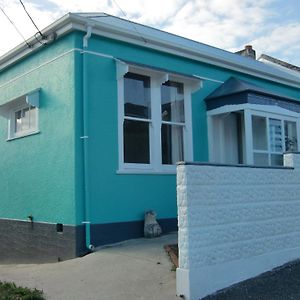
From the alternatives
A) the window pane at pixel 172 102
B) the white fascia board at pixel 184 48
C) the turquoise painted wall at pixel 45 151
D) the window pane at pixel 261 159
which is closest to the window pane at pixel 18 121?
the turquoise painted wall at pixel 45 151

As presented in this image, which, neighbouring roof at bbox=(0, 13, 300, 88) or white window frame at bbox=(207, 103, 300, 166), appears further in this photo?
white window frame at bbox=(207, 103, 300, 166)

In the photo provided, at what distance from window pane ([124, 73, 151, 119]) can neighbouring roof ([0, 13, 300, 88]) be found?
0.77 m

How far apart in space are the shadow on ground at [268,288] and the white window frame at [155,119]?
3.56 meters

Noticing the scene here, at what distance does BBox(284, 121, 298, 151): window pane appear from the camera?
11891 millimetres

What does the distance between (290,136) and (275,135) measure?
0.77 metres

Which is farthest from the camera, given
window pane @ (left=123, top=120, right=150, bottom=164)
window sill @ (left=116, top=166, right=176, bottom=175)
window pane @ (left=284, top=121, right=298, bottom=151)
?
window pane @ (left=284, top=121, right=298, bottom=151)

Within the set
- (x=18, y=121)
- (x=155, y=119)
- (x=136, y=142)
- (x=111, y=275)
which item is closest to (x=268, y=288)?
(x=111, y=275)

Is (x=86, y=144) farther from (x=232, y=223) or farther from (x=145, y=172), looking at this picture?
(x=232, y=223)

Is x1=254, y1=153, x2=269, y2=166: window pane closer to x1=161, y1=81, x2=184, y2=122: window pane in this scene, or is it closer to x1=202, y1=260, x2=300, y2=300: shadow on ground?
x1=161, y1=81, x2=184, y2=122: window pane

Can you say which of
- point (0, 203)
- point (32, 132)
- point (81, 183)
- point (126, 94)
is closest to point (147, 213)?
point (81, 183)

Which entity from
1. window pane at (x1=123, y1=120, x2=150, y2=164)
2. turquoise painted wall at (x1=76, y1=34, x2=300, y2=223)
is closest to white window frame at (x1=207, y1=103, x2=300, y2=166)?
turquoise painted wall at (x1=76, y1=34, x2=300, y2=223)

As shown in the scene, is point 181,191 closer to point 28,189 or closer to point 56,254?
point 56,254

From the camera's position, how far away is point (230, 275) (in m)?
6.54

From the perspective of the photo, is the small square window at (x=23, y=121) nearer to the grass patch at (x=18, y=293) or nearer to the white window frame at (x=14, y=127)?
the white window frame at (x=14, y=127)
